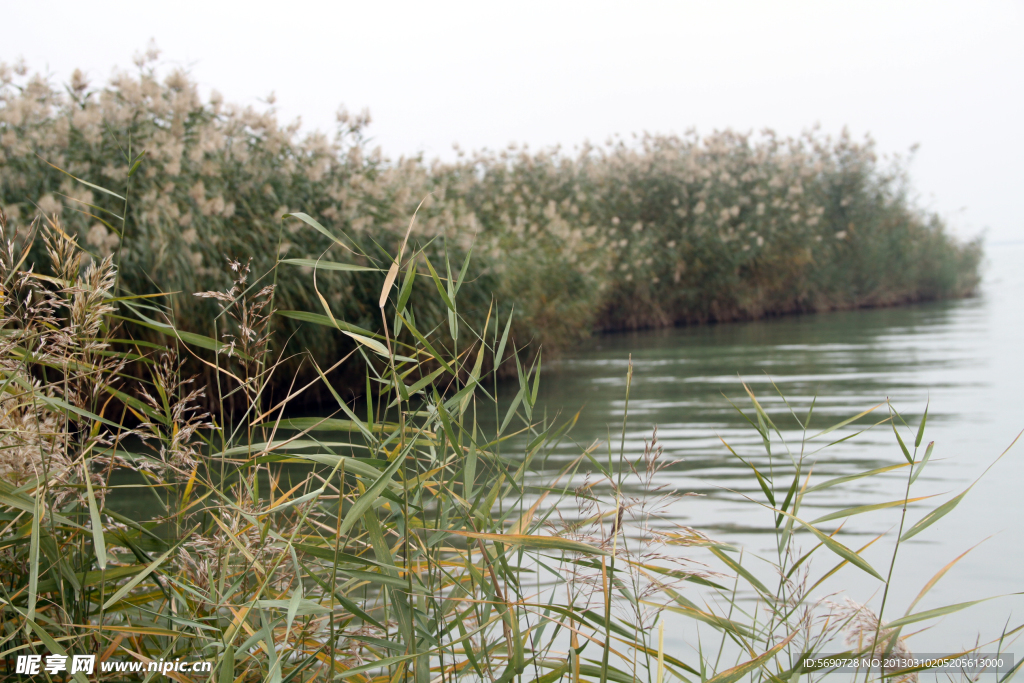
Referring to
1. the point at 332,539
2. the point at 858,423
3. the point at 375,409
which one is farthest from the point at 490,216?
the point at 332,539

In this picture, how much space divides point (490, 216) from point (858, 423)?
7435mm

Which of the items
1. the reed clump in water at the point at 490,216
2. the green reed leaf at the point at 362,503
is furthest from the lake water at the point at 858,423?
the reed clump in water at the point at 490,216

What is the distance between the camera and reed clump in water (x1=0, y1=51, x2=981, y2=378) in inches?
211

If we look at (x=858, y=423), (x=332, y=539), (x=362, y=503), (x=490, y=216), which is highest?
(x=490, y=216)

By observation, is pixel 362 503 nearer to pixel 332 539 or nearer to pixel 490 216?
pixel 332 539

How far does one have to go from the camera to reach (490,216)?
11805 millimetres

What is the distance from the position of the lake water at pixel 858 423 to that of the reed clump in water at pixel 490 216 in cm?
122

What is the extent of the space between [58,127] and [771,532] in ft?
17.4

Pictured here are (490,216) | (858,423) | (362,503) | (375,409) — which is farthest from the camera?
(490,216)

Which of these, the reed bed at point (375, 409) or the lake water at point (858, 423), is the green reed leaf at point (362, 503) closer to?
the reed bed at point (375, 409)

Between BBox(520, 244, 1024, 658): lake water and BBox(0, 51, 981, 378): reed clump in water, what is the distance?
1222 millimetres

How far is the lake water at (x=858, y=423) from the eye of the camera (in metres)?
2.58

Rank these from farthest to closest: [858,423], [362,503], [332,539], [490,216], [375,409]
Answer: [490,216], [375,409], [858,423], [332,539], [362,503]

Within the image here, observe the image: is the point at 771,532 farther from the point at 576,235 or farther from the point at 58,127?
the point at 576,235
